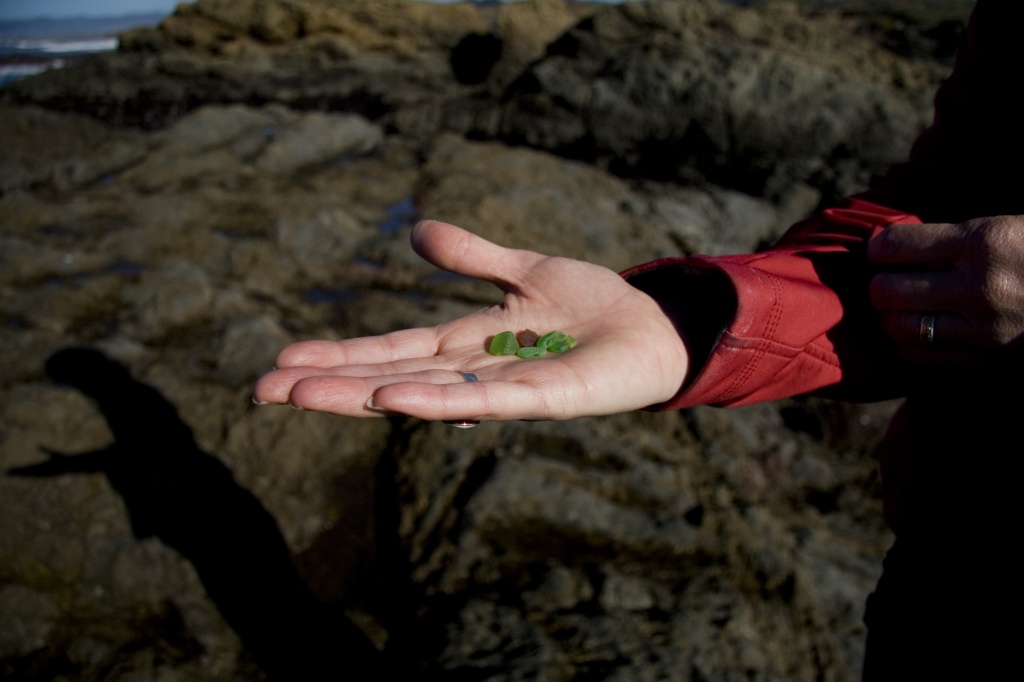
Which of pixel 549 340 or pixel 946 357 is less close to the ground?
pixel 946 357

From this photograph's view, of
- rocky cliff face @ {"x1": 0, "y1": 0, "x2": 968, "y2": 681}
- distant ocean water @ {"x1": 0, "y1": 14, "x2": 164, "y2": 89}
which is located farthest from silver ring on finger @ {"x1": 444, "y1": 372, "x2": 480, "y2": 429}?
distant ocean water @ {"x1": 0, "y1": 14, "x2": 164, "y2": 89}

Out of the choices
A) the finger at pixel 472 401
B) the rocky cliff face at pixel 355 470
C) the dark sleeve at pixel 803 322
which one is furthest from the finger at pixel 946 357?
the rocky cliff face at pixel 355 470

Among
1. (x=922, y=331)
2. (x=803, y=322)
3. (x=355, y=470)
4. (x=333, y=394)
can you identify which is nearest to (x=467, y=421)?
(x=333, y=394)

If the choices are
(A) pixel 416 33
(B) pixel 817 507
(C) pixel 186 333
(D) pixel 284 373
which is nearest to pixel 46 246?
(C) pixel 186 333

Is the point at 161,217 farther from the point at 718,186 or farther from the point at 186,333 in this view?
the point at 718,186

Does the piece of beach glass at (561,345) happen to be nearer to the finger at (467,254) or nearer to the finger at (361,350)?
the finger at (467,254)

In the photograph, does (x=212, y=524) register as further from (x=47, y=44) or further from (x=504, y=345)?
(x=47, y=44)

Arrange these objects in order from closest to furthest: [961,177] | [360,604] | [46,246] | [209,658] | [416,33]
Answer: [961,177] < [209,658] < [360,604] < [46,246] < [416,33]
